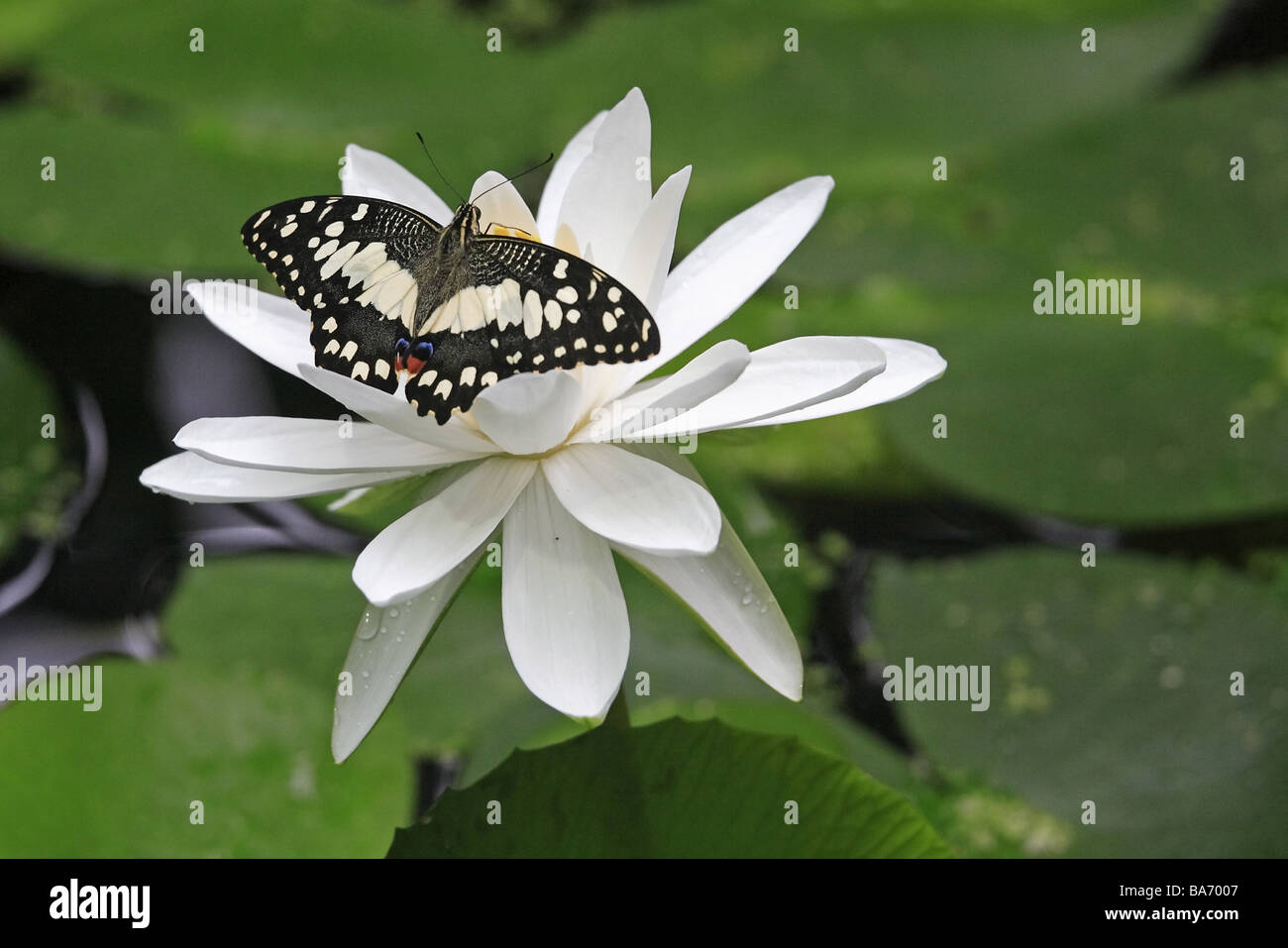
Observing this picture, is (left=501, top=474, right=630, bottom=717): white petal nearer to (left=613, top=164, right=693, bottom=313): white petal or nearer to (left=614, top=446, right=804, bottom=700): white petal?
(left=614, top=446, right=804, bottom=700): white petal

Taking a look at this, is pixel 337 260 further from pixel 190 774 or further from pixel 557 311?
pixel 190 774

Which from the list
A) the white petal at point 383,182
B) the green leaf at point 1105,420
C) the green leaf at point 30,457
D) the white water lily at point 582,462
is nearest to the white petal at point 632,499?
the white water lily at point 582,462

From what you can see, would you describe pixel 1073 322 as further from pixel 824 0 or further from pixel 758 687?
pixel 824 0

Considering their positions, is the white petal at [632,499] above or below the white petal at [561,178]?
below

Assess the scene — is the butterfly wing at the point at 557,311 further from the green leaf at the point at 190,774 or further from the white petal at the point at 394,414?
the green leaf at the point at 190,774

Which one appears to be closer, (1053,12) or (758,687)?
(758,687)

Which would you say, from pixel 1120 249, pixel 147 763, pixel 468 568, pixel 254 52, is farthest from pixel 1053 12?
pixel 147 763
